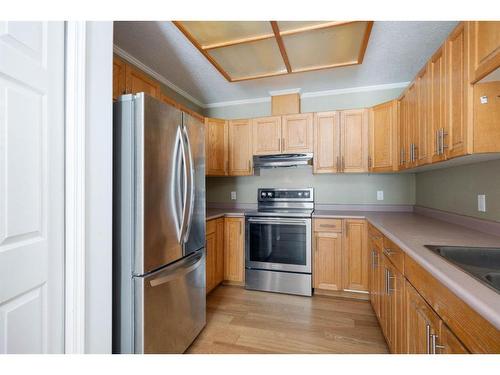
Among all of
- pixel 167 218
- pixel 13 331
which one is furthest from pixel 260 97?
pixel 13 331

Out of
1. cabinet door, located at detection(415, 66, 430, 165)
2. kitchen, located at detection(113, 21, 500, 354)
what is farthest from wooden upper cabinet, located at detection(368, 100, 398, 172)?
cabinet door, located at detection(415, 66, 430, 165)

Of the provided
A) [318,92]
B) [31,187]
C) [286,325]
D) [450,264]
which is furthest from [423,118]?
[31,187]

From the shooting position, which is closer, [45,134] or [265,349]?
[45,134]

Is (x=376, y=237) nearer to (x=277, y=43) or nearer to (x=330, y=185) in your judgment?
(x=330, y=185)

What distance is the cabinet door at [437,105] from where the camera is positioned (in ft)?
4.78

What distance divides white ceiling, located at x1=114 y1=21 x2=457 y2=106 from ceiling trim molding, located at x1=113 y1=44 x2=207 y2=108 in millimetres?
37

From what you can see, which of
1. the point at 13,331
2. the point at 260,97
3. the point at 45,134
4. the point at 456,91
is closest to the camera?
the point at 13,331

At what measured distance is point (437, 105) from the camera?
1.54m

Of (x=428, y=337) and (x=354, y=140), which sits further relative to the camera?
(x=354, y=140)

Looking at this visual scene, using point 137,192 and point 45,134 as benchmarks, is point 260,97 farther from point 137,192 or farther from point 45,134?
point 45,134

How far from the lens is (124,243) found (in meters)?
1.36

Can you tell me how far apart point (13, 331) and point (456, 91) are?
2359 millimetres

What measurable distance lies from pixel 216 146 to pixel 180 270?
75.7 inches

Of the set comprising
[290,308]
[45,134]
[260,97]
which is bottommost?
[290,308]
